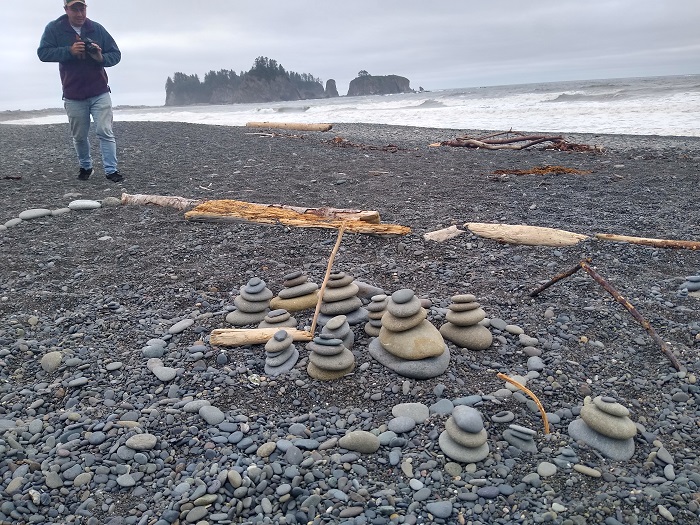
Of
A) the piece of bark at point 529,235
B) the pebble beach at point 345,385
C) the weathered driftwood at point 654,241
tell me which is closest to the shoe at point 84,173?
the pebble beach at point 345,385

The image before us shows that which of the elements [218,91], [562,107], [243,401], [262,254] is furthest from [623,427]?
[218,91]

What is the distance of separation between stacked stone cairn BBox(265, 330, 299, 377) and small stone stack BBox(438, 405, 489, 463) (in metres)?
0.97

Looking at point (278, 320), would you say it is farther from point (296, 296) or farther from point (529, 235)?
point (529, 235)

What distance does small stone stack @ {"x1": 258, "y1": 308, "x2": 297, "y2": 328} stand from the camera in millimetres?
3041

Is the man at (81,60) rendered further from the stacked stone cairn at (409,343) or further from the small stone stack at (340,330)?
the stacked stone cairn at (409,343)

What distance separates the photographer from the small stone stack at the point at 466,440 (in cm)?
200

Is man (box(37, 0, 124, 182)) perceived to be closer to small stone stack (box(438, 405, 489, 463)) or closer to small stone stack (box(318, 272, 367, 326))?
small stone stack (box(318, 272, 367, 326))

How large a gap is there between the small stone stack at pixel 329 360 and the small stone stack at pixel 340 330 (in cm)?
13

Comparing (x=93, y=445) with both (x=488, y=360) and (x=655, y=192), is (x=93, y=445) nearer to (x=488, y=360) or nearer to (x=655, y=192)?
(x=488, y=360)

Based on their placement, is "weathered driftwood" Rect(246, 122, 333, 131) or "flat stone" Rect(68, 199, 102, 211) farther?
"weathered driftwood" Rect(246, 122, 333, 131)

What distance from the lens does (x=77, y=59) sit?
245 inches

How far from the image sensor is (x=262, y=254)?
14.0 feet

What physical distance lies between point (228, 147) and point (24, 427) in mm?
9643

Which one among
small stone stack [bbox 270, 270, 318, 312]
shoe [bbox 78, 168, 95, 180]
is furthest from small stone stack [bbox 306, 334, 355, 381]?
shoe [bbox 78, 168, 95, 180]
